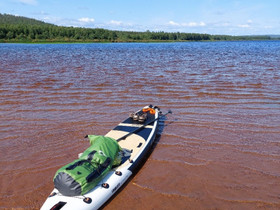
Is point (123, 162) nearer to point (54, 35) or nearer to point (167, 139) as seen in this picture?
point (167, 139)

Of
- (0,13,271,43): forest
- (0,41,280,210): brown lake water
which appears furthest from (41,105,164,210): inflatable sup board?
(0,13,271,43): forest

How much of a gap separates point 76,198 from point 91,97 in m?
9.71

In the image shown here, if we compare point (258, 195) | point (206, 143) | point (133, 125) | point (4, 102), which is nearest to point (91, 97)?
point (4, 102)

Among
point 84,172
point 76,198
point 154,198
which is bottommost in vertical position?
point 154,198

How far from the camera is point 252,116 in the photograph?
1180 cm

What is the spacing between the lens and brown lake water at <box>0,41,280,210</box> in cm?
662

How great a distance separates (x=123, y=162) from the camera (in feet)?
24.4

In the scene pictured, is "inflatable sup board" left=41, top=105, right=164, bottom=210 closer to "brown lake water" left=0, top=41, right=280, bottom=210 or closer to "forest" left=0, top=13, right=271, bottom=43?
"brown lake water" left=0, top=41, right=280, bottom=210

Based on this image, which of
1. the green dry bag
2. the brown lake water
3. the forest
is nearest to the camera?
the green dry bag

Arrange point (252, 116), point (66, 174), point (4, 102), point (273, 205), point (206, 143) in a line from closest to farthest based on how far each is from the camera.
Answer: point (66, 174), point (273, 205), point (206, 143), point (252, 116), point (4, 102)

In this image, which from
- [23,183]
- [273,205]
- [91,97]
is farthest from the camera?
[91,97]

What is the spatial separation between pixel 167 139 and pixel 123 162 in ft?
9.52

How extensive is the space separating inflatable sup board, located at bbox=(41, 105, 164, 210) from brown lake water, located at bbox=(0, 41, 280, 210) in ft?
1.22

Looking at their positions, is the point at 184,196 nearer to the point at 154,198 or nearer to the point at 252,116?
the point at 154,198
